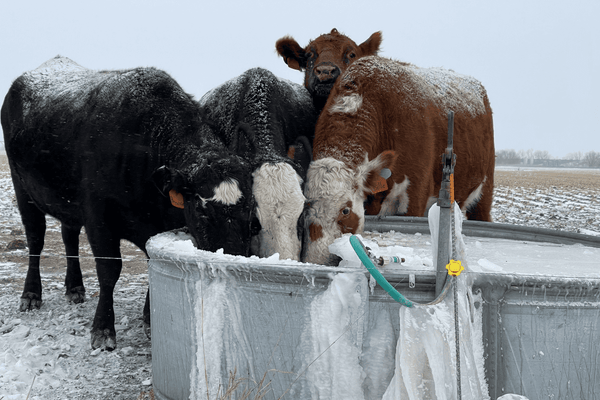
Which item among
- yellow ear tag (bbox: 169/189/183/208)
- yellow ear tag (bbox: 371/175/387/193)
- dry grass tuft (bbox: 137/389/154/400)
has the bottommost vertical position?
dry grass tuft (bbox: 137/389/154/400)

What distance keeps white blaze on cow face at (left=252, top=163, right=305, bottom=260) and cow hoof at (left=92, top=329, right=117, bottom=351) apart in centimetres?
140

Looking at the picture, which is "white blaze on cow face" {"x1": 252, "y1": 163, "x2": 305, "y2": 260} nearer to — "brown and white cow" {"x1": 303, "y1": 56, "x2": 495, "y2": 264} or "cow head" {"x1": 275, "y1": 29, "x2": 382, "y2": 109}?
"brown and white cow" {"x1": 303, "y1": 56, "x2": 495, "y2": 264}

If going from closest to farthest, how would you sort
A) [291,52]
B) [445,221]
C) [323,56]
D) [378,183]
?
1. [445,221]
2. [378,183]
3. [323,56]
4. [291,52]

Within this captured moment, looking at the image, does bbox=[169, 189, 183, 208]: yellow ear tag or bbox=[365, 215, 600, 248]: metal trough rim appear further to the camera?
bbox=[365, 215, 600, 248]: metal trough rim

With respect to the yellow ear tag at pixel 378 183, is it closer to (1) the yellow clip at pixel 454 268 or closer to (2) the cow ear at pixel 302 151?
(2) the cow ear at pixel 302 151

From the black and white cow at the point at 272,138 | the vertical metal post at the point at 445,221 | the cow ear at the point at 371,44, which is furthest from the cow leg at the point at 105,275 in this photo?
the cow ear at the point at 371,44

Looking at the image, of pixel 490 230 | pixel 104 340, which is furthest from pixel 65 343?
pixel 490 230

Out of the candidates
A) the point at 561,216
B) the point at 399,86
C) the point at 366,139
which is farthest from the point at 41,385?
the point at 561,216

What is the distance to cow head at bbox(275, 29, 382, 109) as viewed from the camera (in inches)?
199

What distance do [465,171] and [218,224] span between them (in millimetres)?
3331

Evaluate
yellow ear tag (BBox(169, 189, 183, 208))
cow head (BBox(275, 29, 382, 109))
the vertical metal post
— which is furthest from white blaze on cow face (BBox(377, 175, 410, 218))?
the vertical metal post

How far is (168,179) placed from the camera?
3.45m

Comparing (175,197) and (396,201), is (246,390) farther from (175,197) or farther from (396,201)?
(396,201)

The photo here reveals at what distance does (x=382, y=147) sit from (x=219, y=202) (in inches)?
69.0
